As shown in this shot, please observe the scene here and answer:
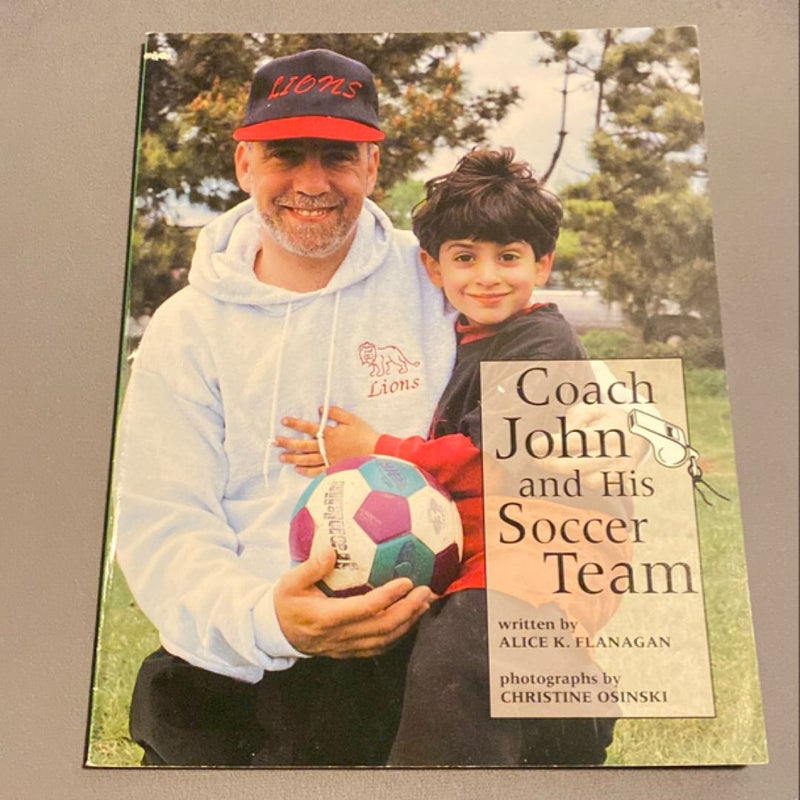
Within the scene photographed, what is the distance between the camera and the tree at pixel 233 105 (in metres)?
1.62

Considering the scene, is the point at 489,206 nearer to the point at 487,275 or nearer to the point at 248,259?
the point at 487,275

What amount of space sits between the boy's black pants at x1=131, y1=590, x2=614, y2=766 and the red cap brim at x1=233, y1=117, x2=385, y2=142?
831 millimetres

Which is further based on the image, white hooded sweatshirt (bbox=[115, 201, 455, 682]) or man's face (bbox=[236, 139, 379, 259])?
man's face (bbox=[236, 139, 379, 259])

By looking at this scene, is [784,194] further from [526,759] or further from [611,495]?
[526,759]

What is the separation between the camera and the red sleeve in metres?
1.45

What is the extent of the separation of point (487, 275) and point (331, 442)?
0.39m

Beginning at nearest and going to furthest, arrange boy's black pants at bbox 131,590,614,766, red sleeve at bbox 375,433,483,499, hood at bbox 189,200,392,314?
boy's black pants at bbox 131,590,614,766, red sleeve at bbox 375,433,483,499, hood at bbox 189,200,392,314

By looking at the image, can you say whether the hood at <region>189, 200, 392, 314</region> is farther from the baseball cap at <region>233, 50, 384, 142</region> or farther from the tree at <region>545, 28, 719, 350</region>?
the tree at <region>545, 28, 719, 350</region>

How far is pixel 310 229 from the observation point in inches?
62.7

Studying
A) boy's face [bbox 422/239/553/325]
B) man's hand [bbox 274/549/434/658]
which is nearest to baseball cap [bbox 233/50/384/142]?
boy's face [bbox 422/239/553/325]

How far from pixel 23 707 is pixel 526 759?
2.52 ft

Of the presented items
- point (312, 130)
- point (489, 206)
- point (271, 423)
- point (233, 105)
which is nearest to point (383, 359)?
point (271, 423)

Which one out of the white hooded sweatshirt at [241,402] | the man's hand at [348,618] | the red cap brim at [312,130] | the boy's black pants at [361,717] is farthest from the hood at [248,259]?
the boy's black pants at [361,717]

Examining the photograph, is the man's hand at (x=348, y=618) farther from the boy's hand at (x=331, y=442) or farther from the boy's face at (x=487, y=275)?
the boy's face at (x=487, y=275)
